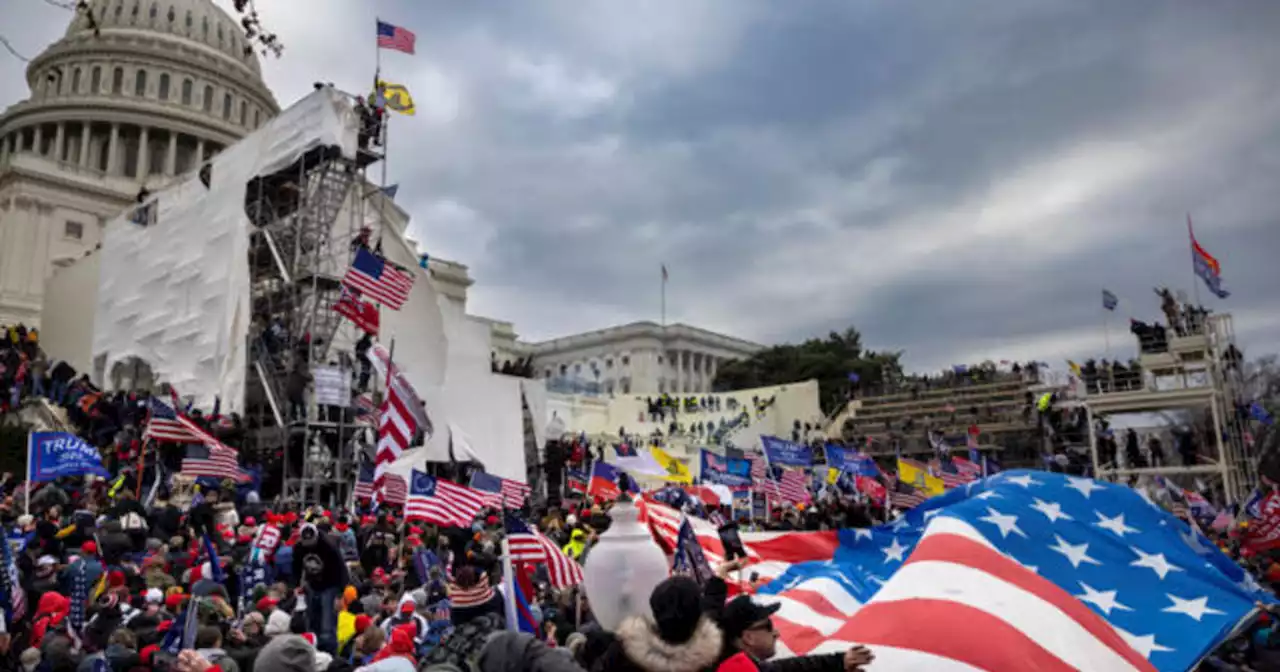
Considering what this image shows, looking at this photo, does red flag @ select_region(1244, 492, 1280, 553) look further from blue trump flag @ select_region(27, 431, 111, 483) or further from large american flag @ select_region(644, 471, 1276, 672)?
blue trump flag @ select_region(27, 431, 111, 483)

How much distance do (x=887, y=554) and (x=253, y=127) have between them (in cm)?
7549

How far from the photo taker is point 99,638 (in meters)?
6.53

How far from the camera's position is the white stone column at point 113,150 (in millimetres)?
64562

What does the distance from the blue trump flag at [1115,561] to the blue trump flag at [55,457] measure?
970 cm

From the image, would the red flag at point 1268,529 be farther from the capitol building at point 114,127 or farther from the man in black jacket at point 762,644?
the capitol building at point 114,127

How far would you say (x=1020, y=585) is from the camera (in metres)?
5.47

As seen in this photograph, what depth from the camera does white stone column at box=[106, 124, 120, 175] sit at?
212 ft

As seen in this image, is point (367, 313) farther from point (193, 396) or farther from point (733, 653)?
point (733, 653)

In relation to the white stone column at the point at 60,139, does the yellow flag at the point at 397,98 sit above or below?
below

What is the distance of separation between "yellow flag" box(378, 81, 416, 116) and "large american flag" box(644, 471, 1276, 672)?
20770 millimetres

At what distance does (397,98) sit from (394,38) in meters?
1.88

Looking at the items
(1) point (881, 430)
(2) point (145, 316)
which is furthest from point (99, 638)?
(1) point (881, 430)

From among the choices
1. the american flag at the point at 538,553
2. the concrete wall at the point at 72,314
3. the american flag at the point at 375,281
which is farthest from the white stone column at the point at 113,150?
the american flag at the point at 538,553

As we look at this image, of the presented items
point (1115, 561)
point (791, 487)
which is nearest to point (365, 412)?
point (791, 487)
